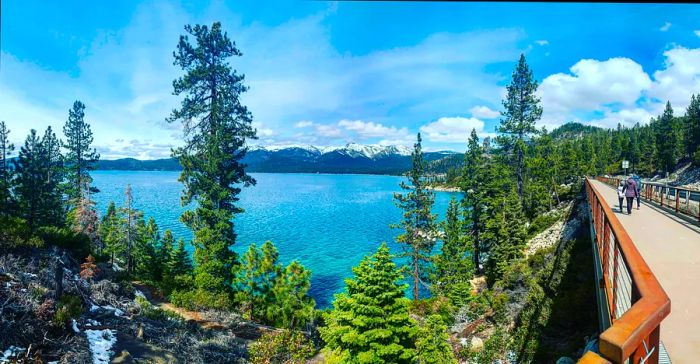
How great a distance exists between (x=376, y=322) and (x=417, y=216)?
14.4 m

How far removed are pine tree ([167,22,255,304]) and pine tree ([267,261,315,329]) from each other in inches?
142

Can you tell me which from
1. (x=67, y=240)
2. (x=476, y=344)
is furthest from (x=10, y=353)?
(x=67, y=240)

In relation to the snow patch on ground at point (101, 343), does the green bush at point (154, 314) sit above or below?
below

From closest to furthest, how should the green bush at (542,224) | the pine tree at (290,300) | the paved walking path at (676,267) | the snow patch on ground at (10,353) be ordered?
the paved walking path at (676,267) < the snow patch on ground at (10,353) < the pine tree at (290,300) < the green bush at (542,224)

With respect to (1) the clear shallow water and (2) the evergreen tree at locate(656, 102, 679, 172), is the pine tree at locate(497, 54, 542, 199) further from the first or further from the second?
(2) the evergreen tree at locate(656, 102, 679, 172)

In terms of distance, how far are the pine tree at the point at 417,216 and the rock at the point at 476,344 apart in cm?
965

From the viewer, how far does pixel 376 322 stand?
12.7 m

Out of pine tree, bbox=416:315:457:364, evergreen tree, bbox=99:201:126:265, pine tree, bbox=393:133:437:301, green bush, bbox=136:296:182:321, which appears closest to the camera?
pine tree, bbox=416:315:457:364

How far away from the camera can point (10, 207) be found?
27.9m

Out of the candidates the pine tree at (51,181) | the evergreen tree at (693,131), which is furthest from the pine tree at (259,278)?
the evergreen tree at (693,131)

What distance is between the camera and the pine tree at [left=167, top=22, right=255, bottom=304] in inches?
711

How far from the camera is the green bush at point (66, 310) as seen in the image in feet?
29.8

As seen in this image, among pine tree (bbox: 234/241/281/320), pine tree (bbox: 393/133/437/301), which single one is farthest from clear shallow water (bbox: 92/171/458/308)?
pine tree (bbox: 393/133/437/301)

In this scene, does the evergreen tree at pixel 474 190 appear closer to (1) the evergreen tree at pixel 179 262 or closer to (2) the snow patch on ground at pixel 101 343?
(1) the evergreen tree at pixel 179 262
